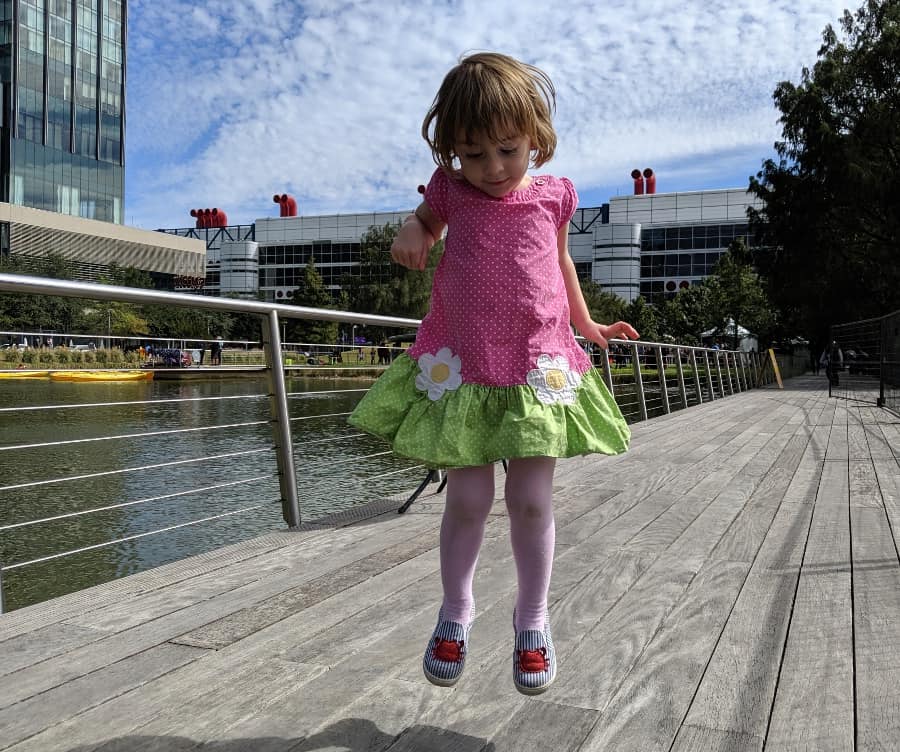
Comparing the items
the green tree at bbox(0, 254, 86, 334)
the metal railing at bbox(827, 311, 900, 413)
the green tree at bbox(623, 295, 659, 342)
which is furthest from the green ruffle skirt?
the green tree at bbox(623, 295, 659, 342)

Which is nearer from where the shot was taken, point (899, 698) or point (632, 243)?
point (899, 698)

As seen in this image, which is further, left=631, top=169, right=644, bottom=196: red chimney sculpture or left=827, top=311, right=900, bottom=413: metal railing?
left=631, top=169, right=644, bottom=196: red chimney sculpture

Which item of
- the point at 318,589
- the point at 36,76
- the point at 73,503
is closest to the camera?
the point at 318,589

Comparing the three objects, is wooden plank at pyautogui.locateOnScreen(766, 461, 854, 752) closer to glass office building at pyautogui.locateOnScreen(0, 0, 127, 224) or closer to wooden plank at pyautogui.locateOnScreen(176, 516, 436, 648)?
wooden plank at pyautogui.locateOnScreen(176, 516, 436, 648)

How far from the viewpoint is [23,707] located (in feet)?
5.07

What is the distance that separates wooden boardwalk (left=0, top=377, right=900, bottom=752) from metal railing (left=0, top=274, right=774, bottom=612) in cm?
42

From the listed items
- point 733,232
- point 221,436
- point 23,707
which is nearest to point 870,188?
point 221,436

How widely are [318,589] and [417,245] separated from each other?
1137mm

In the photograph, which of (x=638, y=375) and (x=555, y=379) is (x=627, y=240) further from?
(x=555, y=379)

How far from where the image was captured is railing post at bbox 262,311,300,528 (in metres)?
3.28

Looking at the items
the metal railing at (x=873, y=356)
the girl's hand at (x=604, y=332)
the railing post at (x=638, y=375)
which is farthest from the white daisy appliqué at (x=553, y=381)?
the metal railing at (x=873, y=356)

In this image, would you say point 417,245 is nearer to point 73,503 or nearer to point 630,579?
point 630,579

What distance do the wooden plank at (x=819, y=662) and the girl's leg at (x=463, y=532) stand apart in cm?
56

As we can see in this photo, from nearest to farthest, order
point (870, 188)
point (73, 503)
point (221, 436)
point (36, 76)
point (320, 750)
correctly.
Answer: point (320, 750)
point (73, 503)
point (221, 436)
point (870, 188)
point (36, 76)
